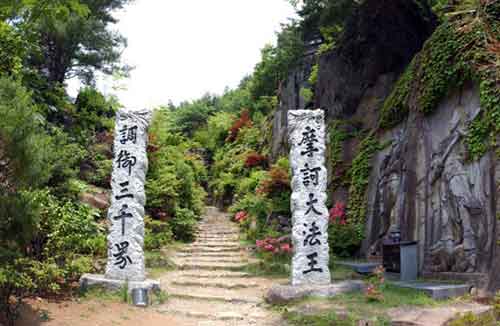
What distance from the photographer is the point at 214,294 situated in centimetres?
855

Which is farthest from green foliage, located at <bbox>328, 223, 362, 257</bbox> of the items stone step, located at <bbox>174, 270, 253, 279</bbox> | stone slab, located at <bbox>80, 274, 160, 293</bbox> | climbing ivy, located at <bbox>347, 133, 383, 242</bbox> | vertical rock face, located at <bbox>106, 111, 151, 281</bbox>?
stone slab, located at <bbox>80, 274, 160, 293</bbox>

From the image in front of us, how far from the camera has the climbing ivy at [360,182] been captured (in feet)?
37.6

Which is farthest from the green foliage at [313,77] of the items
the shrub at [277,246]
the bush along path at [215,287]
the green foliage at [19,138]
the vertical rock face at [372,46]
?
the green foliage at [19,138]

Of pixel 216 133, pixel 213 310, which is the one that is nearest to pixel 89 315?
pixel 213 310

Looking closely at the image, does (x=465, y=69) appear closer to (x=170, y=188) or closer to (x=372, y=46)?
(x=372, y=46)

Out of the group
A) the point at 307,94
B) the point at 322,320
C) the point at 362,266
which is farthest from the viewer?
the point at 307,94

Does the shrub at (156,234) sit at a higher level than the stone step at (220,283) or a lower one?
higher

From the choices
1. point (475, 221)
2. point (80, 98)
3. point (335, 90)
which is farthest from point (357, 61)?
point (80, 98)

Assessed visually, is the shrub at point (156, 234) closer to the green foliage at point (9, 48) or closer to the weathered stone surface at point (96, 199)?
the weathered stone surface at point (96, 199)

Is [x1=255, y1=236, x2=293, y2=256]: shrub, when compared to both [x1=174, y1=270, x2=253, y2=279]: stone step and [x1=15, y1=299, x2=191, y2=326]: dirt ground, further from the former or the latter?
[x1=15, y1=299, x2=191, y2=326]: dirt ground

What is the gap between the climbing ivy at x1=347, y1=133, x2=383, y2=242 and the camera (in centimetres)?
1145

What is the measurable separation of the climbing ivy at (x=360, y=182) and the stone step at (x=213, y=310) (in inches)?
183

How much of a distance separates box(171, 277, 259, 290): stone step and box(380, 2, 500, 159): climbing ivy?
4.94 m

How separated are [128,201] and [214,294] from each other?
7.84 ft
